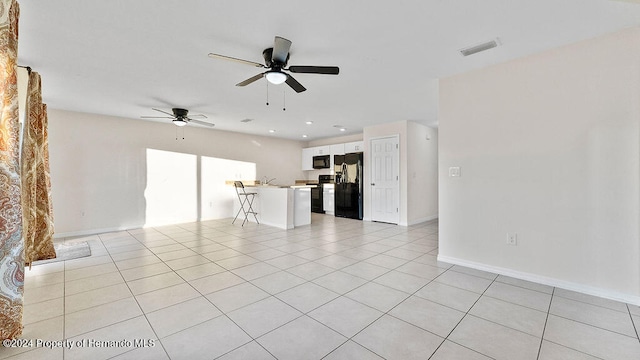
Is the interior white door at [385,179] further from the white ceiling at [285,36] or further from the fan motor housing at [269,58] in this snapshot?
the fan motor housing at [269,58]

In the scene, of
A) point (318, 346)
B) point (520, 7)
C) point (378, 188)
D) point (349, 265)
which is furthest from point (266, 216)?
point (520, 7)

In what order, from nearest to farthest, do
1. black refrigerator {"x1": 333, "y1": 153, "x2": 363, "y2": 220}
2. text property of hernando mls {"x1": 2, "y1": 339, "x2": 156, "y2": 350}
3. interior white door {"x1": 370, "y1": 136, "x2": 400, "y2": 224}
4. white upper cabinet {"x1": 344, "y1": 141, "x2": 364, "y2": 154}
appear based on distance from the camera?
1. text property of hernando mls {"x1": 2, "y1": 339, "x2": 156, "y2": 350}
2. interior white door {"x1": 370, "y1": 136, "x2": 400, "y2": 224}
3. black refrigerator {"x1": 333, "y1": 153, "x2": 363, "y2": 220}
4. white upper cabinet {"x1": 344, "y1": 141, "x2": 364, "y2": 154}

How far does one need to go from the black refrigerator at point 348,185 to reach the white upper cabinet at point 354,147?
350 millimetres

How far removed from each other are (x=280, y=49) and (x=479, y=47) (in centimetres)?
192

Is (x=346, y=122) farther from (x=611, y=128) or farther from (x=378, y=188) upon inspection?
(x=611, y=128)

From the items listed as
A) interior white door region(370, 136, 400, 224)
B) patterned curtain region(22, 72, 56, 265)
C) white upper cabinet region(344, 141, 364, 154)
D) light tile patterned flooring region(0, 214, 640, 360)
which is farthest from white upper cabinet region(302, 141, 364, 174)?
patterned curtain region(22, 72, 56, 265)

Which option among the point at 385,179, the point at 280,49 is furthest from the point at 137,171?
the point at 385,179

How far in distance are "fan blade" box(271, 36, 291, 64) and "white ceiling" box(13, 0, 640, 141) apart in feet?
0.46

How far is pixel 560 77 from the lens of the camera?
2.46 meters

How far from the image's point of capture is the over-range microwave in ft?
24.7

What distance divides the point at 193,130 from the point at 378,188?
15.4 ft

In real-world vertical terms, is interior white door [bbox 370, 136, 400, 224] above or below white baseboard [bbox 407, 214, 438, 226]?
above

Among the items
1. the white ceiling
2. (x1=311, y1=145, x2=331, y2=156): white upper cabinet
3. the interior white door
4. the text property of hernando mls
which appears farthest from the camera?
(x1=311, y1=145, x2=331, y2=156): white upper cabinet

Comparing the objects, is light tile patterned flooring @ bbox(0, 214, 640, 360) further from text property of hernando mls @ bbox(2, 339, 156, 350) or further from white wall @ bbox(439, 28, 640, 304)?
white wall @ bbox(439, 28, 640, 304)
